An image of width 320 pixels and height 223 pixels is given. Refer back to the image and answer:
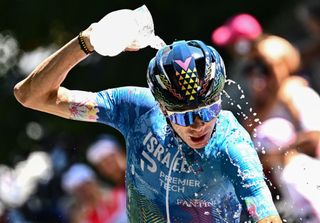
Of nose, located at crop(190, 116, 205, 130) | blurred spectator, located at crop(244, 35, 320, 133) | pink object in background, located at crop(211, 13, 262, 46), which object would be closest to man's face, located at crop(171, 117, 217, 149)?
nose, located at crop(190, 116, 205, 130)

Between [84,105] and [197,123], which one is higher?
[197,123]

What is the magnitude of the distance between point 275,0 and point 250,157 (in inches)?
194

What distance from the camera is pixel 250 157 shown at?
5.16 m

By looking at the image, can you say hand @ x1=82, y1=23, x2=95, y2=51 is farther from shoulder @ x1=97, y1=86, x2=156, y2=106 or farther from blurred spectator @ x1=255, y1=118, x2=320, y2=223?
blurred spectator @ x1=255, y1=118, x2=320, y2=223

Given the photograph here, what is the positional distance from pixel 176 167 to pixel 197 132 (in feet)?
1.17

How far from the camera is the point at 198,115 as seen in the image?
5062mm

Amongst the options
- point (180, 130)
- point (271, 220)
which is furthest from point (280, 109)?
point (271, 220)

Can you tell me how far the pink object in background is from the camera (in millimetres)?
8203

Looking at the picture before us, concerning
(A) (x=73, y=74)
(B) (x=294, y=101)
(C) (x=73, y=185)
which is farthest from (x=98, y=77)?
(B) (x=294, y=101)

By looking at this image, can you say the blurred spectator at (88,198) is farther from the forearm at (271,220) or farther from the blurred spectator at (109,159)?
the forearm at (271,220)

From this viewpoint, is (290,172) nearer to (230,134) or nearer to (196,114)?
(230,134)

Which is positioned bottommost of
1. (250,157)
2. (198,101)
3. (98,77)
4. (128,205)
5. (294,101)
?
(98,77)

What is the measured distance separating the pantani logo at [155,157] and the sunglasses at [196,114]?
1.07 ft

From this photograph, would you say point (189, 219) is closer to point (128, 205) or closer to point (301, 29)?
point (128, 205)
